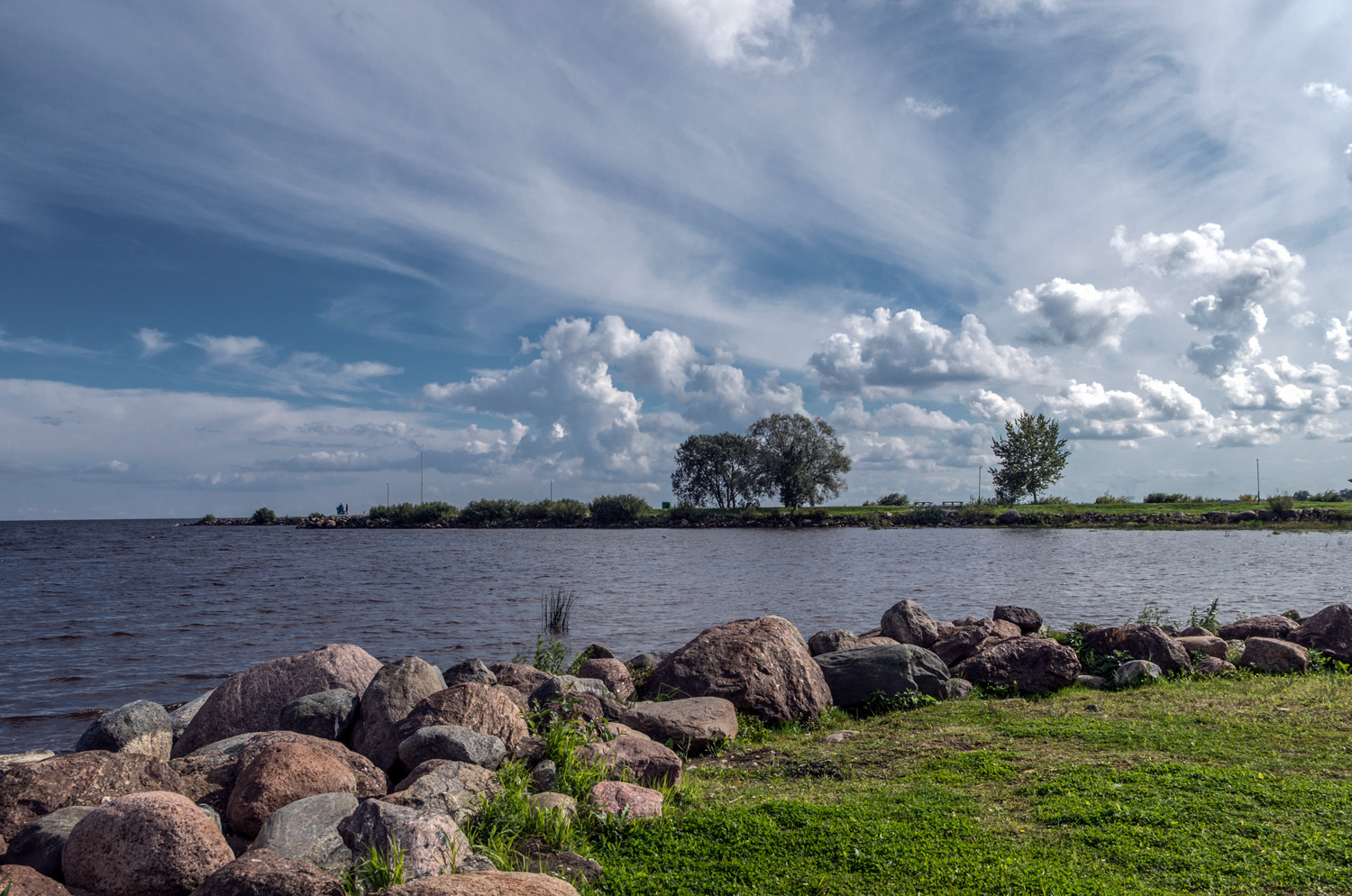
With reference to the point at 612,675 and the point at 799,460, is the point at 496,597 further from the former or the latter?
the point at 799,460

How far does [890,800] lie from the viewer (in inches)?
255

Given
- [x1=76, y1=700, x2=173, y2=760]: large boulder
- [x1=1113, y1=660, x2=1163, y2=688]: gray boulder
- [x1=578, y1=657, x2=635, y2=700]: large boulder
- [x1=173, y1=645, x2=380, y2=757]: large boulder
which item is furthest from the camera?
[x1=1113, y1=660, x2=1163, y2=688]: gray boulder

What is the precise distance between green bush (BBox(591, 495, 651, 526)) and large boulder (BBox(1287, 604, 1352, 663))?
83.1m

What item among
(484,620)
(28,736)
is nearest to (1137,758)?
(28,736)

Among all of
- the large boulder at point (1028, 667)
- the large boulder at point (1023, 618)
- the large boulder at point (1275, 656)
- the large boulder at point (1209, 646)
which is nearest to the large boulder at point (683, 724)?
the large boulder at point (1028, 667)

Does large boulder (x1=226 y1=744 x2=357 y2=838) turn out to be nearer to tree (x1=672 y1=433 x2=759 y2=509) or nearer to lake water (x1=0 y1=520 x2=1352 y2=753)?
lake water (x1=0 y1=520 x2=1352 y2=753)

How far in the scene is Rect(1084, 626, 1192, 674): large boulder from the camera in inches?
454

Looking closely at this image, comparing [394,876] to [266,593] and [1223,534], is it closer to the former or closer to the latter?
[266,593]

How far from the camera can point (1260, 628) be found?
528 inches

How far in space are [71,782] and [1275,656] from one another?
15060 millimetres

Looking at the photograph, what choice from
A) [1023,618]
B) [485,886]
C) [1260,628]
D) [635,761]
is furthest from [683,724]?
[1260,628]

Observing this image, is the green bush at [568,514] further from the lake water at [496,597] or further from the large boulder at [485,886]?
the large boulder at [485,886]

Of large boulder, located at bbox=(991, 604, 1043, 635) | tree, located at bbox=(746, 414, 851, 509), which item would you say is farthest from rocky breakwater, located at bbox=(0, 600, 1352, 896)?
tree, located at bbox=(746, 414, 851, 509)

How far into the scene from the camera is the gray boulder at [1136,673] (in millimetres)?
11086
